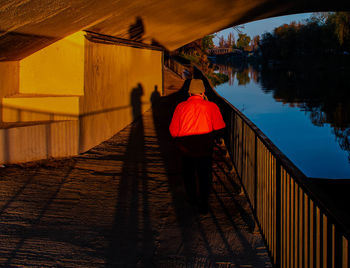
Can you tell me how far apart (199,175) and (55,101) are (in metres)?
4.39

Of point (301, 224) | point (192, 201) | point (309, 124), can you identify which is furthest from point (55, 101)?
point (309, 124)

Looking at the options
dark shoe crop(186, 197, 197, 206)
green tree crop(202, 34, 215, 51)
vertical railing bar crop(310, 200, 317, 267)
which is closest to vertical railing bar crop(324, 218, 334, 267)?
vertical railing bar crop(310, 200, 317, 267)

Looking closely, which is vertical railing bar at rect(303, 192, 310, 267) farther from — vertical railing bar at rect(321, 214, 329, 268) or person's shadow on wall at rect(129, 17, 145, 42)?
person's shadow on wall at rect(129, 17, 145, 42)

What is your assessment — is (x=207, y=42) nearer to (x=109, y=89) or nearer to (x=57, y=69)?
(x=109, y=89)

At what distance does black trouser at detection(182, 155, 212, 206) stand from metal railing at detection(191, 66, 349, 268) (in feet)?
1.77

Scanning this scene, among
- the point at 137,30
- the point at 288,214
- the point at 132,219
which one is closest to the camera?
the point at 288,214

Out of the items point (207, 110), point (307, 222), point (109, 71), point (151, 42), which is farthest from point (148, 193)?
point (151, 42)

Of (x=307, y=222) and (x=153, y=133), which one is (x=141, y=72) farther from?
(x=307, y=222)

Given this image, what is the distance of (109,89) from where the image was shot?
34.3ft

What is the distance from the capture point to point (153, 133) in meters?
12.0

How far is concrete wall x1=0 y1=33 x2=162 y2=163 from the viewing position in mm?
7780

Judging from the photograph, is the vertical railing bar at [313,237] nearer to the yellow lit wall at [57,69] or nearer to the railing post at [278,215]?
the railing post at [278,215]

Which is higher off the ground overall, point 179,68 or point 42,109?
point 179,68

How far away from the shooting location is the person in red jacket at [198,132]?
5.09m
